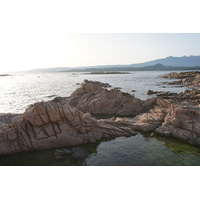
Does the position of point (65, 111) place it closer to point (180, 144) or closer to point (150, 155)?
point (150, 155)

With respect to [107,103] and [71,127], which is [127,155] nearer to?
[71,127]

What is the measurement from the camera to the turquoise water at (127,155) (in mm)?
19797

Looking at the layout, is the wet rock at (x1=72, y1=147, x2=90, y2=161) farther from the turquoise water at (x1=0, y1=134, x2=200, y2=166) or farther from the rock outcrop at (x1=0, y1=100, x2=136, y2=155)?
the rock outcrop at (x1=0, y1=100, x2=136, y2=155)

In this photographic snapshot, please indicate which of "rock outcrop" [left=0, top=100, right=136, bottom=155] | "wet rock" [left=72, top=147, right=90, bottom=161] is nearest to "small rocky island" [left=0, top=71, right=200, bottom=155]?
"rock outcrop" [left=0, top=100, right=136, bottom=155]

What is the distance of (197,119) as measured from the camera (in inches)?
1027

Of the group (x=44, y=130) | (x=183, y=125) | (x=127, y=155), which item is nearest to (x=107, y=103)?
(x=183, y=125)

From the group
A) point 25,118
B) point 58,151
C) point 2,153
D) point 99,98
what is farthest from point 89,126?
point 99,98

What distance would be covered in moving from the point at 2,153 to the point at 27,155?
2.83 meters

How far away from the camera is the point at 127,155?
70.4 feet

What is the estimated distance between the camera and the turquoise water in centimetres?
1980

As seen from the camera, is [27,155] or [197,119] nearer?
[27,155]

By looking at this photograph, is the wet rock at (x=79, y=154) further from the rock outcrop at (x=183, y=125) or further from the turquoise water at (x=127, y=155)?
the rock outcrop at (x=183, y=125)

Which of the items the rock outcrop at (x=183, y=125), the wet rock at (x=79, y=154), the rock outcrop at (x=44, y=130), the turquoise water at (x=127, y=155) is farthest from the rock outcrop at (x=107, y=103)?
the wet rock at (x=79, y=154)

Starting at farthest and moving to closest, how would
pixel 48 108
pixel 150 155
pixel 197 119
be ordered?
pixel 197 119 → pixel 48 108 → pixel 150 155
